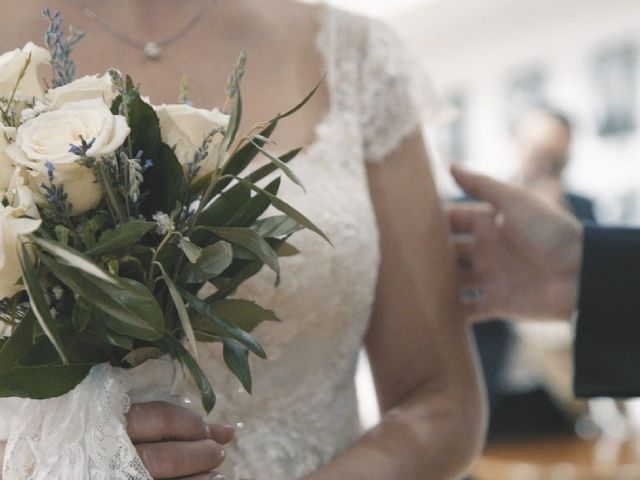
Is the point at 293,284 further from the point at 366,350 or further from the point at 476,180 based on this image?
the point at 476,180

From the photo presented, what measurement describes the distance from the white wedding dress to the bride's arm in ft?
0.16

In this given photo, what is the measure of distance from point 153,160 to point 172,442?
31 cm

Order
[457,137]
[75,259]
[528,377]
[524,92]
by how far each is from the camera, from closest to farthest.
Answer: [75,259], [528,377], [524,92], [457,137]

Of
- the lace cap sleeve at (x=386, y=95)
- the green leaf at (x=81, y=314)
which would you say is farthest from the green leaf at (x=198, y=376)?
the lace cap sleeve at (x=386, y=95)

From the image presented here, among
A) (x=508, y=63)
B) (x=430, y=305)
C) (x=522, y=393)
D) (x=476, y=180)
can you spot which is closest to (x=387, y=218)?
(x=430, y=305)

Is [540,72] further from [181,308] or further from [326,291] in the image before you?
[181,308]

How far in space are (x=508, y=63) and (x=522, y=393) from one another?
12.4ft

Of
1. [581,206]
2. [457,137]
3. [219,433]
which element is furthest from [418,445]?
[457,137]

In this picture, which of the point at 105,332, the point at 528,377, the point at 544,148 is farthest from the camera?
the point at 544,148

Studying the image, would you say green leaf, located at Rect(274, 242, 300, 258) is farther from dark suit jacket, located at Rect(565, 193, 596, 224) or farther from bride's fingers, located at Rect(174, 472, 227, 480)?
dark suit jacket, located at Rect(565, 193, 596, 224)

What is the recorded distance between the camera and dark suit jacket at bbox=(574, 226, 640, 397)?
1611 mm

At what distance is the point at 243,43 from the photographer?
146 centimetres

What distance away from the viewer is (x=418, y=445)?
4.44 feet

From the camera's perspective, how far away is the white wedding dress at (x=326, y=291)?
1311 millimetres
